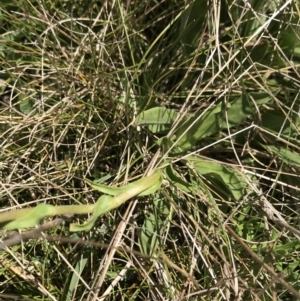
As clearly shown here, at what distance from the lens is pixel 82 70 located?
109 cm

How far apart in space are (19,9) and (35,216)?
24.8 inches

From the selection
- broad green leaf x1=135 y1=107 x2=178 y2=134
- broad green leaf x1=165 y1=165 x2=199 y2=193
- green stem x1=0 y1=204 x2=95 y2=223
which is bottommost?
broad green leaf x1=165 y1=165 x2=199 y2=193

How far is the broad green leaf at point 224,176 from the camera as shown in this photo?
1.00 metres

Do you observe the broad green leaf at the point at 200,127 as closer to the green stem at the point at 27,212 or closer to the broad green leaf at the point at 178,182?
the broad green leaf at the point at 178,182

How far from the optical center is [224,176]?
3.30 feet

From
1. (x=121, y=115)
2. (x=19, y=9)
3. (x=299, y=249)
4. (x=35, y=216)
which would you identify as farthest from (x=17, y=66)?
(x=299, y=249)

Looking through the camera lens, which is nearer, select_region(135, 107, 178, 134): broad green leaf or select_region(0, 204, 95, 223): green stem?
select_region(0, 204, 95, 223): green stem

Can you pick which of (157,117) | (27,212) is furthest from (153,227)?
(27,212)

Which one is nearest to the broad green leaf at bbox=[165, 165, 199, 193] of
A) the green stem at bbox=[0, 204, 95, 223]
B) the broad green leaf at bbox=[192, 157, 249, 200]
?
the broad green leaf at bbox=[192, 157, 249, 200]

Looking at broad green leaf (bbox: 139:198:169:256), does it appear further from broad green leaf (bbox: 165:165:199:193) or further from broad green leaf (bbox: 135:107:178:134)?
broad green leaf (bbox: 135:107:178:134)

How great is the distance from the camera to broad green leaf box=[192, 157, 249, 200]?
1.00 meters

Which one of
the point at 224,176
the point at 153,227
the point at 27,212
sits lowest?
the point at 153,227

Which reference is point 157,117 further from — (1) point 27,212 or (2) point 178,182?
(1) point 27,212

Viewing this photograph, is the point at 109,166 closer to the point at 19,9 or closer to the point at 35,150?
the point at 35,150
